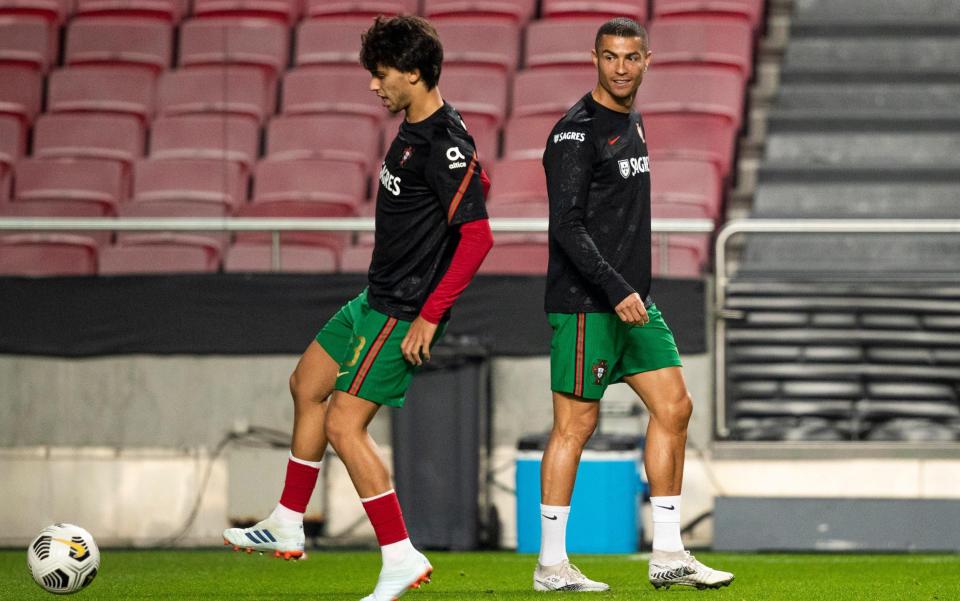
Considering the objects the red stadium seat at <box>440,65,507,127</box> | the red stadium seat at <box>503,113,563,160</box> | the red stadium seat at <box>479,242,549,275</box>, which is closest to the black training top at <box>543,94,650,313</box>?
the red stadium seat at <box>479,242,549,275</box>

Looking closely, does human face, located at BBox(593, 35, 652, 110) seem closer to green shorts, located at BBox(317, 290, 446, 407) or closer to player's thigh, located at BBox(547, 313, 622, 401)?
player's thigh, located at BBox(547, 313, 622, 401)

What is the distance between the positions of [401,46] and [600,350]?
116 cm

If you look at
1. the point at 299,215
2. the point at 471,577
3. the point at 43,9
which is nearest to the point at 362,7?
the point at 43,9

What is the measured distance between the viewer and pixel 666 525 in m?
4.75

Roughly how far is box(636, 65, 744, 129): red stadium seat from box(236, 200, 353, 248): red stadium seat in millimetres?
2096

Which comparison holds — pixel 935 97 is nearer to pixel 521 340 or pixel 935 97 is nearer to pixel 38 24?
pixel 521 340

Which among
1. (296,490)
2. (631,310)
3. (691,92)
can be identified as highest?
(691,92)

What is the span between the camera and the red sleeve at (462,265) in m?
4.28

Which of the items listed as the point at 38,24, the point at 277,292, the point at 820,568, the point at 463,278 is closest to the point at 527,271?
the point at 277,292

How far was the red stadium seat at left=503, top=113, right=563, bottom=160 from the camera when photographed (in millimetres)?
9492

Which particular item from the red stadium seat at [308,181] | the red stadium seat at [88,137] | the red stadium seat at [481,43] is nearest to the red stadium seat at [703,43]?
the red stadium seat at [481,43]

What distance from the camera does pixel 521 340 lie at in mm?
7582

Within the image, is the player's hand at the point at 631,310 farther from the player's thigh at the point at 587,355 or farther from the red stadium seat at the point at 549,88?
the red stadium seat at the point at 549,88

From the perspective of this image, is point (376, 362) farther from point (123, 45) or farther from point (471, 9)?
point (123, 45)
